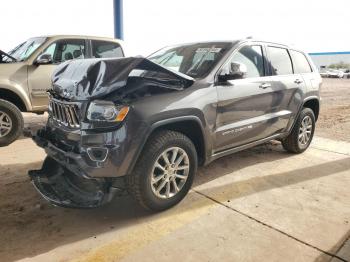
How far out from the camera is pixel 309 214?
3.69m

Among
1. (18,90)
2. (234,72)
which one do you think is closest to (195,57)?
(234,72)

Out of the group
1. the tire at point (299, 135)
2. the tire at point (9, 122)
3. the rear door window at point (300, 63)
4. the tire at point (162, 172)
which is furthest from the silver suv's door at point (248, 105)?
the tire at point (9, 122)

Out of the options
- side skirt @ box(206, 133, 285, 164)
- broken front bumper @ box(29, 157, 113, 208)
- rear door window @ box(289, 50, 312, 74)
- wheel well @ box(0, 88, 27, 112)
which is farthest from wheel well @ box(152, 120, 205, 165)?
wheel well @ box(0, 88, 27, 112)

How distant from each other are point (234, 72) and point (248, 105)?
0.63 metres

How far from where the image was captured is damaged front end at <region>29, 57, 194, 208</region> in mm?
3129

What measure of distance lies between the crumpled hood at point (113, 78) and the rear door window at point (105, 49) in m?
3.72

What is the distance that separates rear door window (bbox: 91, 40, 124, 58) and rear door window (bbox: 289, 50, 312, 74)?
3.59 meters

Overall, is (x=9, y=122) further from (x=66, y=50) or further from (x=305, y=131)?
(x=305, y=131)

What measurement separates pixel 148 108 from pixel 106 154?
57 centimetres

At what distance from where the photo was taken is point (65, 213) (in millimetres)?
3658

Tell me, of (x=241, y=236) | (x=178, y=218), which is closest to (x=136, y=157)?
(x=178, y=218)

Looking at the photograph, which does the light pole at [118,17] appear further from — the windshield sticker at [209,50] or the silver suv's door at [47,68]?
the windshield sticker at [209,50]

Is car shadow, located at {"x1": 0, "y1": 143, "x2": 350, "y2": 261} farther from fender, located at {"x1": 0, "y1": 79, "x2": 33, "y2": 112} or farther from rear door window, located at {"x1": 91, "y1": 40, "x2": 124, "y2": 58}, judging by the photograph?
rear door window, located at {"x1": 91, "y1": 40, "x2": 124, "y2": 58}

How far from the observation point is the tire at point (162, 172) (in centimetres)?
334
